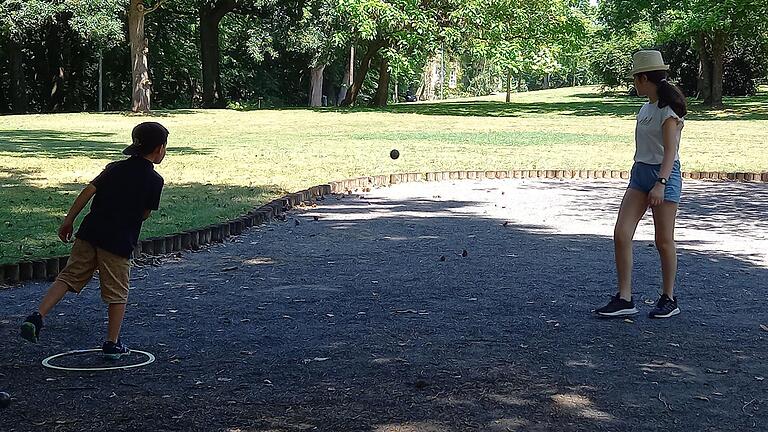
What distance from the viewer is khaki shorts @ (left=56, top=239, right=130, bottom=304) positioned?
4.91m

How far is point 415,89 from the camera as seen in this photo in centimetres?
8681

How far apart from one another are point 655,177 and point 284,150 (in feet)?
45.2

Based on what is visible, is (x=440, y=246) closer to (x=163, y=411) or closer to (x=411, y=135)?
(x=163, y=411)

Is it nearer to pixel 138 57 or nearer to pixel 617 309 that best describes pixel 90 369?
pixel 617 309

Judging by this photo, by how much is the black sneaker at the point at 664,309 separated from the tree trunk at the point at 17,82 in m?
38.8

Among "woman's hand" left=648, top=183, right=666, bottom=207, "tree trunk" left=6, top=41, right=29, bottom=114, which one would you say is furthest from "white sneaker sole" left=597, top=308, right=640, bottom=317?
"tree trunk" left=6, top=41, right=29, bottom=114

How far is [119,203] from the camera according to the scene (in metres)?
4.87

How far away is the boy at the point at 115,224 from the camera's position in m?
4.87

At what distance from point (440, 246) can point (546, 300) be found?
7.75 feet

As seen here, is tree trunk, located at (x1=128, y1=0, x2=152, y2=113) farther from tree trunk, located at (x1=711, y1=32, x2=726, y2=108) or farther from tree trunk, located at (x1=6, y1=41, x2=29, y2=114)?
tree trunk, located at (x1=711, y1=32, x2=726, y2=108)

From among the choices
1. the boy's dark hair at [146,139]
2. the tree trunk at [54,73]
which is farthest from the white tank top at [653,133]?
the tree trunk at [54,73]

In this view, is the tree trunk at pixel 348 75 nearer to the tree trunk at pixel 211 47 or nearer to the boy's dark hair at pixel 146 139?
the tree trunk at pixel 211 47

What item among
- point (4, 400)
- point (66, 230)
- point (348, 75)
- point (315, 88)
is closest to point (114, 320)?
point (66, 230)

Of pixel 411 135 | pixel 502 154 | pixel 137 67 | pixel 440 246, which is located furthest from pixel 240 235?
pixel 137 67
